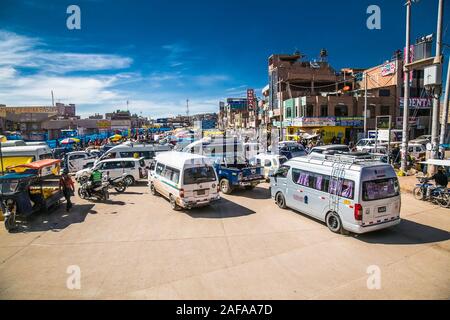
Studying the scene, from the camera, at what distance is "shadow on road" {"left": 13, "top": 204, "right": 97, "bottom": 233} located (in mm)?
9727

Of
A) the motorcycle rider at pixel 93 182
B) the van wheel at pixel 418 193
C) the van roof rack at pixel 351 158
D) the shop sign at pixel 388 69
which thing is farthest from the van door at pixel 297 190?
the shop sign at pixel 388 69

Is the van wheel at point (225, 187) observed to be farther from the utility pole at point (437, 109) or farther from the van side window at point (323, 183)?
the utility pole at point (437, 109)

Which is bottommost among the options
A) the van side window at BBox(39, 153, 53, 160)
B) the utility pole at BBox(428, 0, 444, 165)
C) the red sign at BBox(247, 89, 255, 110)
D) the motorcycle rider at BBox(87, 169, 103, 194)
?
the motorcycle rider at BBox(87, 169, 103, 194)

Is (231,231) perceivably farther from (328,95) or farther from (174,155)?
(328,95)

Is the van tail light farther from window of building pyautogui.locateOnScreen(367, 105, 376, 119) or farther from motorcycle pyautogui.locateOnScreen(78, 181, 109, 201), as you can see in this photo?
window of building pyautogui.locateOnScreen(367, 105, 376, 119)

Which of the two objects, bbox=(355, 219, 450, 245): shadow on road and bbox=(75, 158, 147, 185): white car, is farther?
bbox=(75, 158, 147, 185): white car

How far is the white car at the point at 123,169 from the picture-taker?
1661 centimetres

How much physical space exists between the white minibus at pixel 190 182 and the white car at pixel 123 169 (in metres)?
6.20

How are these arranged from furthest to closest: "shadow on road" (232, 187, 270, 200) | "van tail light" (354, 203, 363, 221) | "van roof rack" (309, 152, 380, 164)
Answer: "shadow on road" (232, 187, 270, 200) → "van roof rack" (309, 152, 380, 164) → "van tail light" (354, 203, 363, 221)

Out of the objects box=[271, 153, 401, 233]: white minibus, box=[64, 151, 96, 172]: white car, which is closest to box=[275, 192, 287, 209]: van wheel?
box=[271, 153, 401, 233]: white minibus

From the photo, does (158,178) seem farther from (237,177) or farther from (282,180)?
(282,180)

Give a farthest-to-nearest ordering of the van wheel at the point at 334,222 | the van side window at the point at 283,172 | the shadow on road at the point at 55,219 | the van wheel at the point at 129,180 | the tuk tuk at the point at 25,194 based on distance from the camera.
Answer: the van wheel at the point at 129,180
the van side window at the point at 283,172
the shadow on road at the point at 55,219
the tuk tuk at the point at 25,194
the van wheel at the point at 334,222

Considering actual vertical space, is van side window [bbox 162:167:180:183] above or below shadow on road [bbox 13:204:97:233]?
above

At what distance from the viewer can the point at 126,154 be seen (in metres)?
19.5
